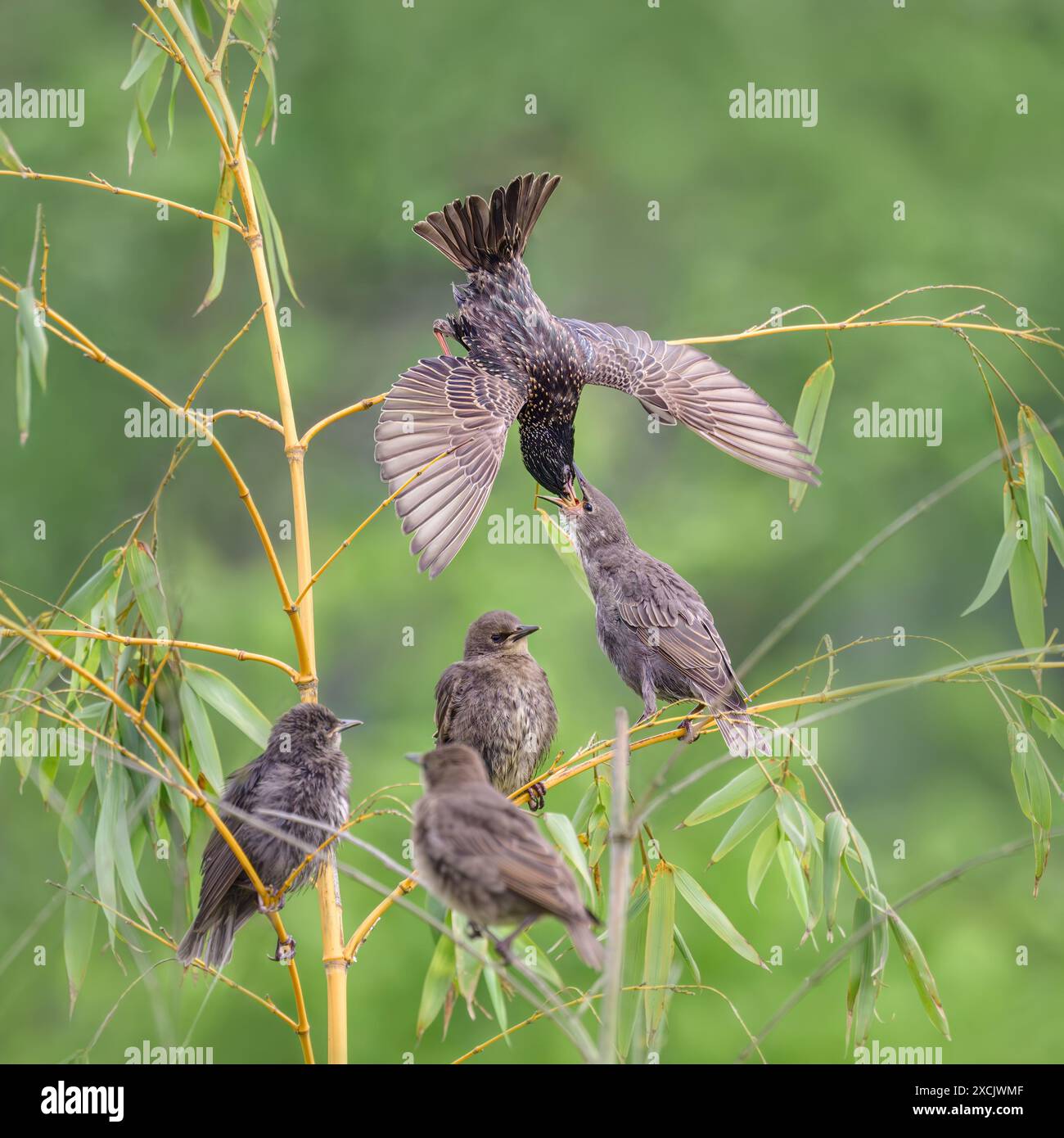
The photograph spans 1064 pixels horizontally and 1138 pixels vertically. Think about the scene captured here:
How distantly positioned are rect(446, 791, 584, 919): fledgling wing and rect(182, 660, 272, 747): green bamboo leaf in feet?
3.02

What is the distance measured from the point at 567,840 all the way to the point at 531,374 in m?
1.57

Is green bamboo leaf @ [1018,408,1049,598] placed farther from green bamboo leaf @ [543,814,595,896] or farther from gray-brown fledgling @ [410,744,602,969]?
gray-brown fledgling @ [410,744,602,969]

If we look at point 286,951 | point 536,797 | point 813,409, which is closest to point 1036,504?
point 813,409

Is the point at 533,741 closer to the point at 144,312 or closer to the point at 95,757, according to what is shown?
the point at 95,757

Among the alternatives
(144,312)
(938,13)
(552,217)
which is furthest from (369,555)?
(938,13)

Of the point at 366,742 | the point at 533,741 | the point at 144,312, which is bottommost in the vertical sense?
the point at 533,741

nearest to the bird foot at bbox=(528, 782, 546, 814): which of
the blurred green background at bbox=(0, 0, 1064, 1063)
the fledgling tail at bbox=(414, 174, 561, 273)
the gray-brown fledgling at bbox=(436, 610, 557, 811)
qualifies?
the gray-brown fledgling at bbox=(436, 610, 557, 811)

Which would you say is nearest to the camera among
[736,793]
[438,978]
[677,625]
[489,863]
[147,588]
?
[489,863]

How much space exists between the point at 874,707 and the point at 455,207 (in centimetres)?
519

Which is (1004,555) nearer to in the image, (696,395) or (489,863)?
(696,395)

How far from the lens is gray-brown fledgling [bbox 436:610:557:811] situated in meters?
3.09

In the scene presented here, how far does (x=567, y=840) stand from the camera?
2332mm

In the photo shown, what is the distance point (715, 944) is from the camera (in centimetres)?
644

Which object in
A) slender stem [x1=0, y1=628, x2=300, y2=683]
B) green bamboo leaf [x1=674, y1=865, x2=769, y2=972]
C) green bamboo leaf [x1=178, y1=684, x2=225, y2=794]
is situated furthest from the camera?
green bamboo leaf [x1=178, y1=684, x2=225, y2=794]
